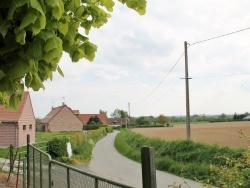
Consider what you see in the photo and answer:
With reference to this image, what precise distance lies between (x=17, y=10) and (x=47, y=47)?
313 millimetres

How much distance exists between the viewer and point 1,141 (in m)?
30.9

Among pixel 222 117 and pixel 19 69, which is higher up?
pixel 19 69

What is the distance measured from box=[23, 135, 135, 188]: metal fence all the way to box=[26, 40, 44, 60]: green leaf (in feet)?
3.76

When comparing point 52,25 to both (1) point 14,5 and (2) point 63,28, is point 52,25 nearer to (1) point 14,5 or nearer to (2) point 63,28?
(2) point 63,28

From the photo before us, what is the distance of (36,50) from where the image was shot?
2.59m

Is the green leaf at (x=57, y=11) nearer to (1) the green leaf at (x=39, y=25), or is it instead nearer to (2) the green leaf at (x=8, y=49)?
(1) the green leaf at (x=39, y=25)

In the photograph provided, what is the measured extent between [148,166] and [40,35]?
1.15 m

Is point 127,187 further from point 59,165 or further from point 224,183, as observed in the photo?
point 59,165

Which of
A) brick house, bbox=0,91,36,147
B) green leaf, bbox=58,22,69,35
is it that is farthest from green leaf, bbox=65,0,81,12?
brick house, bbox=0,91,36,147

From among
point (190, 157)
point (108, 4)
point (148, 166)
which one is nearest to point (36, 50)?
point (108, 4)

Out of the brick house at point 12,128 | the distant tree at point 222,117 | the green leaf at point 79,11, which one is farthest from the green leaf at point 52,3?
the distant tree at point 222,117

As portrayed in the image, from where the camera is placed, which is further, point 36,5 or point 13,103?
point 13,103

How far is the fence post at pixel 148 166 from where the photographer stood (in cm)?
219

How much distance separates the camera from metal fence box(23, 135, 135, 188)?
364 cm
